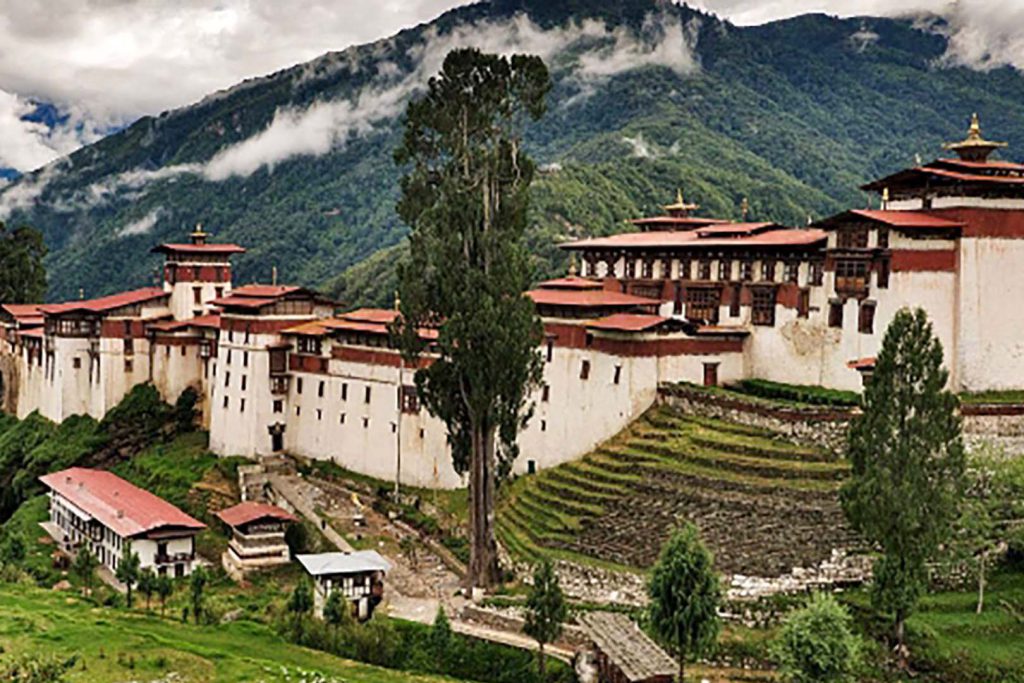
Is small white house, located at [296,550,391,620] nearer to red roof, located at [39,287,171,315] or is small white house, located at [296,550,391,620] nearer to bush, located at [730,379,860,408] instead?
bush, located at [730,379,860,408]

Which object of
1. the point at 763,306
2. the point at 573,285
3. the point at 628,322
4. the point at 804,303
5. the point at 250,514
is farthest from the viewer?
the point at 573,285

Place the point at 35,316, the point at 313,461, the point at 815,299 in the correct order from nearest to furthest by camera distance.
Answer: the point at 815,299
the point at 313,461
the point at 35,316

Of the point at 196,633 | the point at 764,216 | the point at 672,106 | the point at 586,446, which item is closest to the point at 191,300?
the point at 586,446

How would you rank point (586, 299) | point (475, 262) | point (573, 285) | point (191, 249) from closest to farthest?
1. point (475, 262)
2. point (586, 299)
3. point (573, 285)
4. point (191, 249)

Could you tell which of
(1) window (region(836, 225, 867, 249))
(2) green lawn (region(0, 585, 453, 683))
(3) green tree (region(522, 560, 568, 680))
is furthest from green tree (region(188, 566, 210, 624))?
(1) window (region(836, 225, 867, 249))

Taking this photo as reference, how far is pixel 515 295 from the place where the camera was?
38.8 m

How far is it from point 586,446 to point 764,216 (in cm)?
7917

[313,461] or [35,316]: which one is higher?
[35,316]

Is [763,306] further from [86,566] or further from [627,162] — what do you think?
[627,162]

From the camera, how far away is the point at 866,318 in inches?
1682

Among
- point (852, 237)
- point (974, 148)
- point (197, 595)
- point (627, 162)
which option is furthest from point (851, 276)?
point (627, 162)

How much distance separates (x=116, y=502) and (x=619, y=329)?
24.5m

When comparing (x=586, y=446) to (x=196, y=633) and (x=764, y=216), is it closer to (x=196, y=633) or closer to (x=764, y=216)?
(x=196, y=633)

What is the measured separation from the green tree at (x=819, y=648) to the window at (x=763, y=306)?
20759mm
